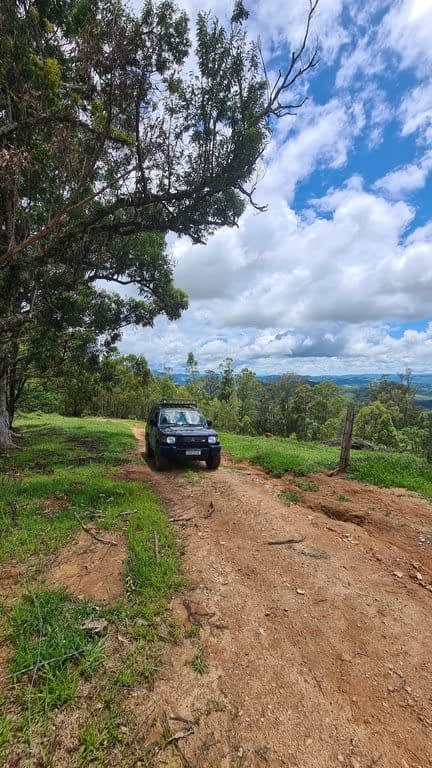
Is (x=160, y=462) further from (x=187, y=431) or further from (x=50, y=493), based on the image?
(x=50, y=493)

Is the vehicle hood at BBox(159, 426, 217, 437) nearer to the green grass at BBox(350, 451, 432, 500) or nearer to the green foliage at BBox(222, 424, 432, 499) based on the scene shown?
the green foliage at BBox(222, 424, 432, 499)

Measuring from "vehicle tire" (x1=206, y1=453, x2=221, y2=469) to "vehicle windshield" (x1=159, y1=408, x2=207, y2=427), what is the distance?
1.27 m

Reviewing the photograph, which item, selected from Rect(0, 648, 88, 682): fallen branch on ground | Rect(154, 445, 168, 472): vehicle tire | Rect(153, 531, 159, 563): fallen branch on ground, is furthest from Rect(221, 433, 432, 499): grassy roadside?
Rect(0, 648, 88, 682): fallen branch on ground

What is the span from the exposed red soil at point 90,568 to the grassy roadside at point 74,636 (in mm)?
129

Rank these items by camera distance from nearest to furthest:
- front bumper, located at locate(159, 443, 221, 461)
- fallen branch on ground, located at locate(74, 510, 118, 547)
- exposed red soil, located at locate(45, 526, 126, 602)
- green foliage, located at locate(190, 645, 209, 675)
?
green foliage, located at locate(190, 645, 209, 675) → exposed red soil, located at locate(45, 526, 126, 602) → fallen branch on ground, located at locate(74, 510, 118, 547) → front bumper, located at locate(159, 443, 221, 461)

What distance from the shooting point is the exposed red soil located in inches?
166

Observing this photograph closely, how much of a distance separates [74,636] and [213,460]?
23.1ft

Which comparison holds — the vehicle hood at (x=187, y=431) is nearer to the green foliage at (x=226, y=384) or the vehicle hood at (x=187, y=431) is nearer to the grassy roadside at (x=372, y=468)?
the grassy roadside at (x=372, y=468)

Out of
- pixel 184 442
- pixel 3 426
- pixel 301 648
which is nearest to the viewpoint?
pixel 301 648

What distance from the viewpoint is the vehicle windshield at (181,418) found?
11.0 metres

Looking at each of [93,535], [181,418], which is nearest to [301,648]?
[93,535]

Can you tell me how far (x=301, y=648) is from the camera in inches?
137

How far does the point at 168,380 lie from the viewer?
60.9 m

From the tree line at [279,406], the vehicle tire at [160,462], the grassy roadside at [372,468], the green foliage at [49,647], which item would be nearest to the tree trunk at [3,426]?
the vehicle tire at [160,462]
